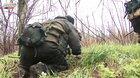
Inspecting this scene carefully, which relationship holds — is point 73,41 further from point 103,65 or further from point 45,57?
point 103,65

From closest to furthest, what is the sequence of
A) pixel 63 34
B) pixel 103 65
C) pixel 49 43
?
pixel 103 65 < pixel 49 43 < pixel 63 34

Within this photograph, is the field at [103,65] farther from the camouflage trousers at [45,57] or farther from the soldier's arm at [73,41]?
the soldier's arm at [73,41]

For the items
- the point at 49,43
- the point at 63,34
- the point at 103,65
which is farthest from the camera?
the point at 63,34

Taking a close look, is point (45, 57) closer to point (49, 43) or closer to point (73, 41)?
point (49, 43)

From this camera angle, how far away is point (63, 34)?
7.74 meters

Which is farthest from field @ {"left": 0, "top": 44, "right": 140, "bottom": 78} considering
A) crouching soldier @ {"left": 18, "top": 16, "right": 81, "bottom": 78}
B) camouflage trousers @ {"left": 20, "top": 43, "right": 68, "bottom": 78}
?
crouching soldier @ {"left": 18, "top": 16, "right": 81, "bottom": 78}

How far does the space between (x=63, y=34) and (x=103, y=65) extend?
3.41ft

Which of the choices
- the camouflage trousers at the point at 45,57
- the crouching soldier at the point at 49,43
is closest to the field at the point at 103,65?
the camouflage trousers at the point at 45,57

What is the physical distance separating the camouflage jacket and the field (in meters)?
0.36

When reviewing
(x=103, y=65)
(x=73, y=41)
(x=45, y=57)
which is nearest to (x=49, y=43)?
(x=45, y=57)

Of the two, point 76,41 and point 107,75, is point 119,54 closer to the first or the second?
point 76,41

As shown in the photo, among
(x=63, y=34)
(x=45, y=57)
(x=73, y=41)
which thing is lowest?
(x=45, y=57)

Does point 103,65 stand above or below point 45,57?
below

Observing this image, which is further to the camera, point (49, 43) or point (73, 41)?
point (73, 41)
